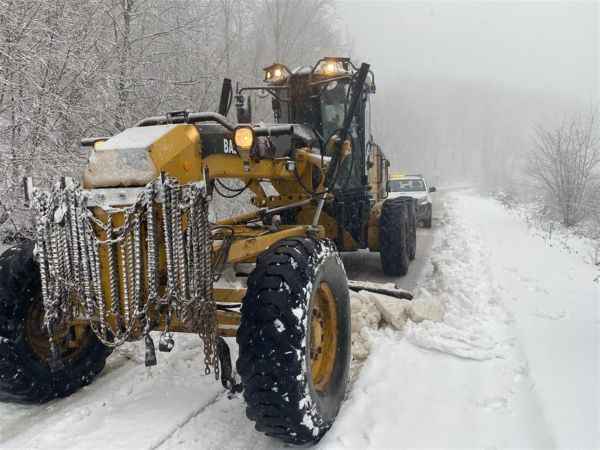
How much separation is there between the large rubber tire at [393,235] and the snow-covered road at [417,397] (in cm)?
152

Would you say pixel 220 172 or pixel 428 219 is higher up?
pixel 220 172

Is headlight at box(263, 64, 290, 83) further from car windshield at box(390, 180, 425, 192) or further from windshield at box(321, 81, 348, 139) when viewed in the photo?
car windshield at box(390, 180, 425, 192)

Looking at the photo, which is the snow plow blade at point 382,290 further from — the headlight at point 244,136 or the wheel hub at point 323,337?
the headlight at point 244,136

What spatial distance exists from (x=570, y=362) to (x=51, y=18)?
723 cm

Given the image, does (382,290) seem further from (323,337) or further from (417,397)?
(323,337)

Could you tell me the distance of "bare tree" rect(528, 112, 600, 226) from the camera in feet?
52.7

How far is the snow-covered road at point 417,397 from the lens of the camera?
2742 mm

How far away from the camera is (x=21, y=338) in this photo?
302cm

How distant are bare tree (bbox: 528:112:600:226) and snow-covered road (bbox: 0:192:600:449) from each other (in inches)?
494

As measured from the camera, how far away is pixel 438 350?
4.01 metres

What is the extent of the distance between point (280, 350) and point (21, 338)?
67.5 inches

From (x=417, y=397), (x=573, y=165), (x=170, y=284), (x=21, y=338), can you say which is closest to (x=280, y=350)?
(x=170, y=284)

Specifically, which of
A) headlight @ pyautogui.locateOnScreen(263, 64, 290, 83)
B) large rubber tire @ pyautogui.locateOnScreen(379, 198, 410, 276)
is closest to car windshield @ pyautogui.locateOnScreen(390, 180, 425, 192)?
large rubber tire @ pyautogui.locateOnScreen(379, 198, 410, 276)

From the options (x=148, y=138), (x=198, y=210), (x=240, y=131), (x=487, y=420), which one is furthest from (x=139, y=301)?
(x=487, y=420)
